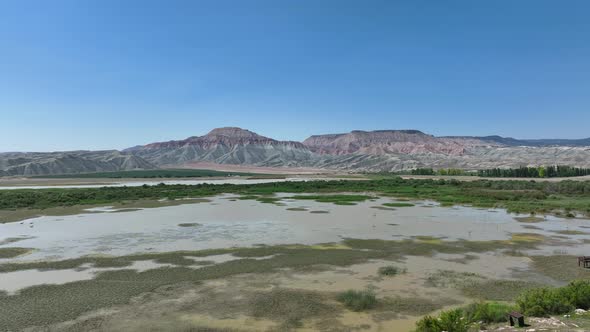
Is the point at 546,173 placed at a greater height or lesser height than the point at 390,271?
greater

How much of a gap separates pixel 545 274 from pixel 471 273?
292cm

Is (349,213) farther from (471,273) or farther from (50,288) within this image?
(50,288)

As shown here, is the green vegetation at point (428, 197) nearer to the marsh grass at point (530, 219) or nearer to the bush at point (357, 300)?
the marsh grass at point (530, 219)

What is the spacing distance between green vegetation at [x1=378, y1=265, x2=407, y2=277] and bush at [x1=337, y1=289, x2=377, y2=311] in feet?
9.09

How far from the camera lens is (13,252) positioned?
18844 mm

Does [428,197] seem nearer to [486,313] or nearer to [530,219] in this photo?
[530,219]

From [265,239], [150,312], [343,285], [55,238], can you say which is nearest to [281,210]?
[265,239]

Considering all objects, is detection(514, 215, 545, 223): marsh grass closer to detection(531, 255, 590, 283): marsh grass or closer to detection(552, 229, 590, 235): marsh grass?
detection(552, 229, 590, 235): marsh grass

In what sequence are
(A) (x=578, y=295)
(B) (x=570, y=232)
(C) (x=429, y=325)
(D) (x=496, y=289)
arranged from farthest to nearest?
(B) (x=570, y=232) → (D) (x=496, y=289) → (A) (x=578, y=295) → (C) (x=429, y=325)

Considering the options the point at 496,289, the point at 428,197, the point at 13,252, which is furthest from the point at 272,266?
the point at 428,197

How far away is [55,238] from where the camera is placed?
22.5 metres

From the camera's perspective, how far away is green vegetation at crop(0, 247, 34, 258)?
718 inches

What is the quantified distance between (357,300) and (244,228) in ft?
51.1

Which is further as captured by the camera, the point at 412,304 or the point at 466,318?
the point at 412,304
